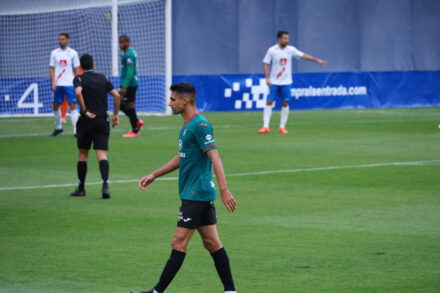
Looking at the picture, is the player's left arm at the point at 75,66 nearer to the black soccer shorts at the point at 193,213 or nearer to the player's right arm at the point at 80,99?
the player's right arm at the point at 80,99

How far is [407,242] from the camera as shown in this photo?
9.23 m

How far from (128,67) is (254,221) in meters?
12.4

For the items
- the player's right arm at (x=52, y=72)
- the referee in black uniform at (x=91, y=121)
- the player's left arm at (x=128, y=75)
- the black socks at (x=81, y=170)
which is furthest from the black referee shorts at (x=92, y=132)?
the player's right arm at (x=52, y=72)

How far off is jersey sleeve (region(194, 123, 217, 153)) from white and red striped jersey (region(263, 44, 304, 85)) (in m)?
16.6

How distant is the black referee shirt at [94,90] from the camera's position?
42.1 feet

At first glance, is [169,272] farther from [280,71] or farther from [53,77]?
[280,71]

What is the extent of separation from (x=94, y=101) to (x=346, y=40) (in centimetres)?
2783

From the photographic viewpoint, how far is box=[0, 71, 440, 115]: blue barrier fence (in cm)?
2983

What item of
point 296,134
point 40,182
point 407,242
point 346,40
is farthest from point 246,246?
point 346,40

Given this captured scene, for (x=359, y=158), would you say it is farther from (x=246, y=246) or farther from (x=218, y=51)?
(x=218, y=51)

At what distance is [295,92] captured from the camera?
108 ft

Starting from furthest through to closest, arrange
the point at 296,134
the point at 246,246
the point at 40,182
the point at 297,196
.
Answer: the point at 296,134 < the point at 40,182 < the point at 297,196 < the point at 246,246

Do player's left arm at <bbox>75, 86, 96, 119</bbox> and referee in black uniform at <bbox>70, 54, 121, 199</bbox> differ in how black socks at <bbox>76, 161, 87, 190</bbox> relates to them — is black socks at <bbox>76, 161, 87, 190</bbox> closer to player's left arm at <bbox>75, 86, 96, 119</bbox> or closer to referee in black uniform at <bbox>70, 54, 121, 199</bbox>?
referee in black uniform at <bbox>70, 54, 121, 199</bbox>

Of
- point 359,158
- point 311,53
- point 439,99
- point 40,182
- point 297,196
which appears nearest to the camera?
point 297,196
